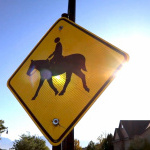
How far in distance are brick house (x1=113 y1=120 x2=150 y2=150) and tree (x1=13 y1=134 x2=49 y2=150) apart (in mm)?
18323

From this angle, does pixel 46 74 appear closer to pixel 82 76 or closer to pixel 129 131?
pixel 82 76

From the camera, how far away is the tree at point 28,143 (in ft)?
132

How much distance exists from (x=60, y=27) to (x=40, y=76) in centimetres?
82

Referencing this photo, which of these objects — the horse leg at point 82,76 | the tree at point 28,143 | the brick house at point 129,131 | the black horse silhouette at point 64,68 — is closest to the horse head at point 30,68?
the black horse silhouette at point 64,68

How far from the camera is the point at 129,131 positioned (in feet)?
121

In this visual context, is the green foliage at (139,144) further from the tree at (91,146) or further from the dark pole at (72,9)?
the dark pole at (72,9)

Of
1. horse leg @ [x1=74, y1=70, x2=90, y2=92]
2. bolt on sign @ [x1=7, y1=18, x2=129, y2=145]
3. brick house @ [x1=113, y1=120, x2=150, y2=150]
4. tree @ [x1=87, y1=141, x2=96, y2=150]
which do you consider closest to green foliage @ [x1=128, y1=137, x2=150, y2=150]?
brick house @ [x1=113, y1=120, x2=150, y2=150]

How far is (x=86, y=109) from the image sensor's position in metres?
1.84

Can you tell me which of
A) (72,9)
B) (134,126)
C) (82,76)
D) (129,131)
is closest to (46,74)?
(82,76)

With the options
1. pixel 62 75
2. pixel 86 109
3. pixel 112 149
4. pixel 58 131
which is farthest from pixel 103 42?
pixel 112 149

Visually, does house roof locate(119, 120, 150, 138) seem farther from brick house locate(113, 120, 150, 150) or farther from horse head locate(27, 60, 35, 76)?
horse head locate(27, 60, 35, 76)

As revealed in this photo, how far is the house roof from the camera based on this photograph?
1440 inches

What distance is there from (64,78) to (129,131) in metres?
38.4

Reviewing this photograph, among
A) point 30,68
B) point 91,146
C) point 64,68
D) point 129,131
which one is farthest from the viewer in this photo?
point 91,146
